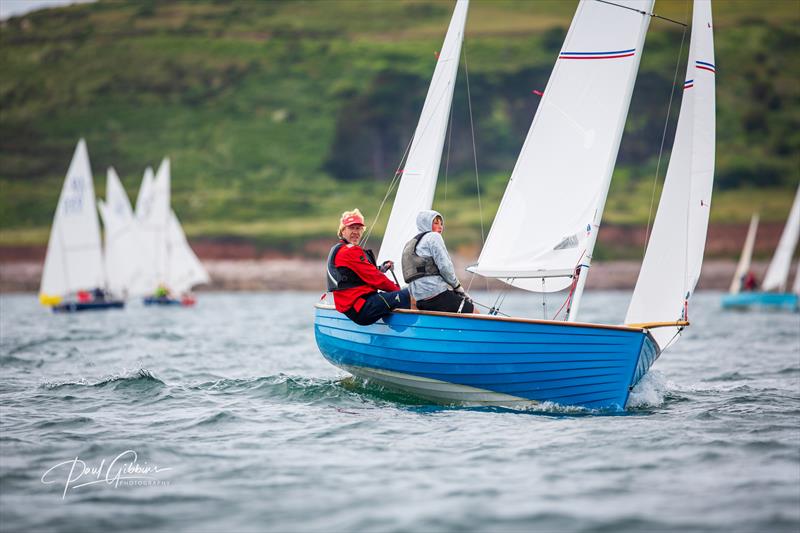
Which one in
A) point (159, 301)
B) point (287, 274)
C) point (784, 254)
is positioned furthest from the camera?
point (287, 274)

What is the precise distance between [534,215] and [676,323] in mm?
2236

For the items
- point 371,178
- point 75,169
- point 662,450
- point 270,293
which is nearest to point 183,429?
point 662,450

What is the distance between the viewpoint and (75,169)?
4184 cm

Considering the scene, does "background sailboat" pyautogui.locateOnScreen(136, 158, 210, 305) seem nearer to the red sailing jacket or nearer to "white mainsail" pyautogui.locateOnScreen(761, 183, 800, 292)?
"white mainsail" pyautogui.locateOnScreen(761, 183, 800, 292)

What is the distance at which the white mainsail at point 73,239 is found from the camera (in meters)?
41.8

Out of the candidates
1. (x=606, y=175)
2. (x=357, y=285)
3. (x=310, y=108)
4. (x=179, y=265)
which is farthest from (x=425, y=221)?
(x=310, y=108)

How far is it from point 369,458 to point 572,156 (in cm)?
507

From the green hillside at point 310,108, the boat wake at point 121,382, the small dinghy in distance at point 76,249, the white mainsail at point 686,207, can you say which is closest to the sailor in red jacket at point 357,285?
the white mainsail at point 686,207

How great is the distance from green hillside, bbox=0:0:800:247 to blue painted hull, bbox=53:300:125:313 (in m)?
38.5

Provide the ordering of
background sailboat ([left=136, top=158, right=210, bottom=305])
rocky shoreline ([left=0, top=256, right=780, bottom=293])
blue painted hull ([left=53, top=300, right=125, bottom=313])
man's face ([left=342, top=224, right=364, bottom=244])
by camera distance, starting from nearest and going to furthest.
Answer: man's face ([left=342, top=224, right=364, bottom=244])
blue painted hull ([left=53, top=300, right=125, bottom=313])
background sailboat ([left=136, top=158, right=210, bottom=305])
rocky shoreline ([left=0, top=256, right=780, bottom=293])

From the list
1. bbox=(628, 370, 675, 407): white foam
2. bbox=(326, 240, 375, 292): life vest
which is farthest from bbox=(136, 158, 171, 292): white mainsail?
bbox=(628, 370, 675, 407): white foam

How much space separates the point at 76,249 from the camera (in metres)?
42.2

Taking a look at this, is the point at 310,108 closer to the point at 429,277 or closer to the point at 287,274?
the point at 287,274

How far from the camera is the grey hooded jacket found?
37.8 feet
